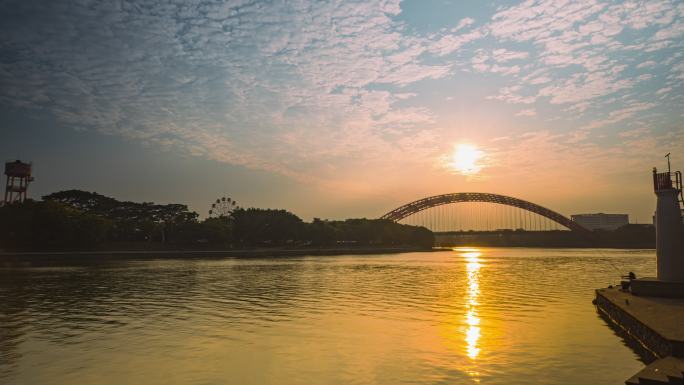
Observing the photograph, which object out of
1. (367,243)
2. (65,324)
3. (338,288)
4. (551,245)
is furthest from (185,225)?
(551,245)

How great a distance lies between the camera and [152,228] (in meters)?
96.5

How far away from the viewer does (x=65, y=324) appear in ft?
55.3

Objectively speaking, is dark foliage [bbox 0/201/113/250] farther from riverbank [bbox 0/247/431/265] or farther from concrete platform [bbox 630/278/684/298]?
concrete platform [bbox 630/278/684/298]

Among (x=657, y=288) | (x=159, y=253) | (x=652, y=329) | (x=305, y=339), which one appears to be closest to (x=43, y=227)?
(x=159, y=253)

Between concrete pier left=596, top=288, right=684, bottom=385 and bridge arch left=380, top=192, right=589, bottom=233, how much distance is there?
16143 cm

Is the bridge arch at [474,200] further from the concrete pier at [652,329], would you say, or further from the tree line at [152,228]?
the concrete pier at [652,329]

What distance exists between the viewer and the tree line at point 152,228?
66875 millimetres

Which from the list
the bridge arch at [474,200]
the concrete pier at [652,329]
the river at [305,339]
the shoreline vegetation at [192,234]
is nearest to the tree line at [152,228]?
the shoreline vegetation at [192,234]

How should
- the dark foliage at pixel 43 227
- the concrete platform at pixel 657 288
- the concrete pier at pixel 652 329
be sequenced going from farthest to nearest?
the dark foliage at pixel 43 227, the concrete platform at pixel 657 288, the concrete pier at pixel 652 329

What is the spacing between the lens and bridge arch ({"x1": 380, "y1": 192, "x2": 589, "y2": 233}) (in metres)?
178

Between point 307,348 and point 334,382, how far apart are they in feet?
10.4

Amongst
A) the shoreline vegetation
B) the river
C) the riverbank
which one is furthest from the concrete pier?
the shoreline vegetation

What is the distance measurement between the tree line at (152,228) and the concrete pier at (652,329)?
7072 centimetres

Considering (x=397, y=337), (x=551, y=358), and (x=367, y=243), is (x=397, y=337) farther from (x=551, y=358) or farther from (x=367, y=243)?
(x=367, y=243)
